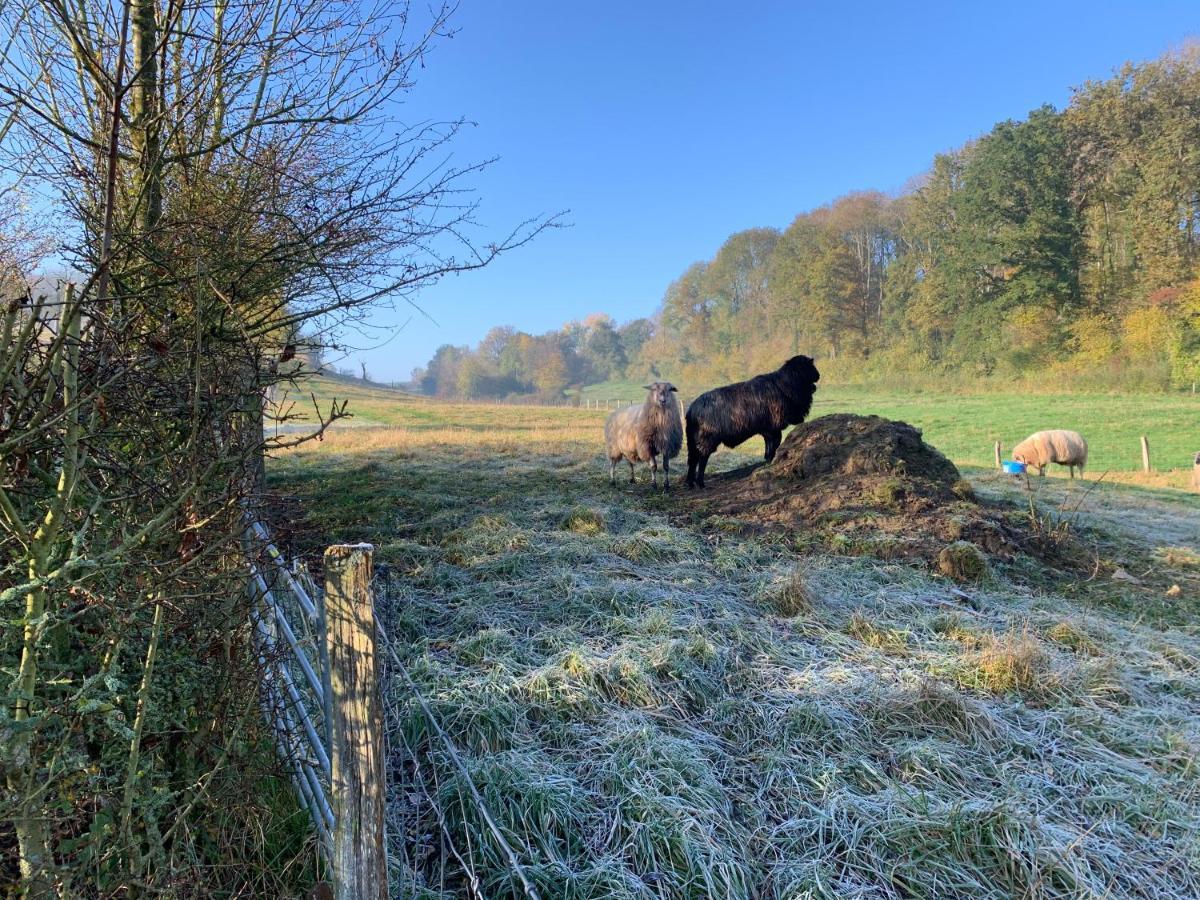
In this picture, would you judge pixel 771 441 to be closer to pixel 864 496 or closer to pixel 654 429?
pixel 654 429

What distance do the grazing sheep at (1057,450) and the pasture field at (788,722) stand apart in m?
8.67

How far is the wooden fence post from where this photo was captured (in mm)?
1379

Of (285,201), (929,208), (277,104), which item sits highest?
(929,208)

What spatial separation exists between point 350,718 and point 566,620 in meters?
2.70

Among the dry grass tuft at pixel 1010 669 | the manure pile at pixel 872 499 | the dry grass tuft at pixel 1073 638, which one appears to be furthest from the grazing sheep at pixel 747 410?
the dry grass tuft at pixel 1010 669

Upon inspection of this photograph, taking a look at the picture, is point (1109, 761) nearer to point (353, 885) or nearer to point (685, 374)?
point (353, 885)

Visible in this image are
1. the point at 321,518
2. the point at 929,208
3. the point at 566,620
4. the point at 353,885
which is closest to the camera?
the point at 353,885

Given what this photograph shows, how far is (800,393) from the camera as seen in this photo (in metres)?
9.31

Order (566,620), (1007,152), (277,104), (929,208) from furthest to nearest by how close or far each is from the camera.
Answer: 1. (929,208)
2. (1007,152)
3. (566,620)
4. (277,104)

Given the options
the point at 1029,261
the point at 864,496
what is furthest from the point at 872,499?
the point at 1029,261

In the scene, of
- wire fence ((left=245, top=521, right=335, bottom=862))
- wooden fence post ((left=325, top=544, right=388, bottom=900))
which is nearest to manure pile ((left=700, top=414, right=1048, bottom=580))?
wire fence ((left=245, top=521, right=335, bottom=862))

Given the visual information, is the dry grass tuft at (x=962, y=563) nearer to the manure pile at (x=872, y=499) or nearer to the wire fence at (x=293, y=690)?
the manure pile at (x=872, y=499)

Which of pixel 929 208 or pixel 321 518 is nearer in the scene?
pixel 321 518

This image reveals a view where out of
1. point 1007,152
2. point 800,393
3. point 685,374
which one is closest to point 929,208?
point 1007,152
